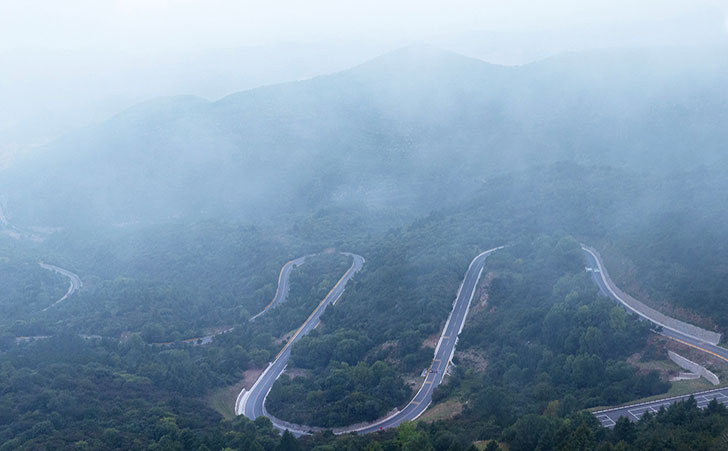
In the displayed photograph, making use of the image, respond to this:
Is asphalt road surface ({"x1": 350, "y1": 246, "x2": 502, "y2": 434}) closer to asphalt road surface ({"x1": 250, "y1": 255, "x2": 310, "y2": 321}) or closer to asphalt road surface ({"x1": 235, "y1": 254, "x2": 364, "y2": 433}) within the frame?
asphalt road surface ({"x1": 235, "y1": 254, "x2": 364, "y2": 433})

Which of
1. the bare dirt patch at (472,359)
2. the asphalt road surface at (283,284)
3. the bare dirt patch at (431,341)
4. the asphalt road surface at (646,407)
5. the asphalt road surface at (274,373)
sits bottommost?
the asphalt road surface at (283,284)

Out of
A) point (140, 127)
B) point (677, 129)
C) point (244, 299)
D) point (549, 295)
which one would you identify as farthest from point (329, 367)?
point (140, 127)

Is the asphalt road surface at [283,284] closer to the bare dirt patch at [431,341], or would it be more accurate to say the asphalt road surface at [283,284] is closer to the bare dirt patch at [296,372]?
the bare dirt patch at [296,372]

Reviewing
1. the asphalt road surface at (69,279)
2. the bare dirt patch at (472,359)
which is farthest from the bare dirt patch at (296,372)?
the asphalt road surface at (69,279)

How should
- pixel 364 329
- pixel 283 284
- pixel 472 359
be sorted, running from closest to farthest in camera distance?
pixel 472 359, pixel 364 329, pixel 283 284

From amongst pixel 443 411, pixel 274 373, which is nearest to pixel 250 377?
pixel 274 373

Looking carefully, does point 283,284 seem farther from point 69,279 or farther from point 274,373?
point 69,279
